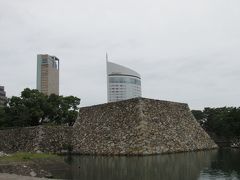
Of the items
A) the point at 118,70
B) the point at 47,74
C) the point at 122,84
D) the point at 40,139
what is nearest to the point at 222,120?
the point at 40,139

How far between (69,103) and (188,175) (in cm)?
3268

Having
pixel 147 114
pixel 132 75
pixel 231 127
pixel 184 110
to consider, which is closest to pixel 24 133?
pixel 147 114

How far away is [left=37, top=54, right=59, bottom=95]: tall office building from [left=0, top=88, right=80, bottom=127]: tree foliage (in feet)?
157

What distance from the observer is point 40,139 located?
37.4 metres

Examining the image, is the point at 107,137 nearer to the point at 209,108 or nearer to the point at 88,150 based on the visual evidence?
the point at 88,150

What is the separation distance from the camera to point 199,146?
36781mm

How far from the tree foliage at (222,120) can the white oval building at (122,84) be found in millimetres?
19329

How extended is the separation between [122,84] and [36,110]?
98.5 feet

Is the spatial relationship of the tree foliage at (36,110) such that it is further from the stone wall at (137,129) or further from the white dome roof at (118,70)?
the white dome roof at (118,70)

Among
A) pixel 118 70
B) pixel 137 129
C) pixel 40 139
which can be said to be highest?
pixel 118 70

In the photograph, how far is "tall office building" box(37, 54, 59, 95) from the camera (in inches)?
3819

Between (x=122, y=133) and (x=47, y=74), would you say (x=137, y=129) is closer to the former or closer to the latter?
(x=122, y=133)

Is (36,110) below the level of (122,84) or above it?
below

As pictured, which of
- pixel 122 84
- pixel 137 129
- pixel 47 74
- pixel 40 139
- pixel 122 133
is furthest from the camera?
pixel 47 74
